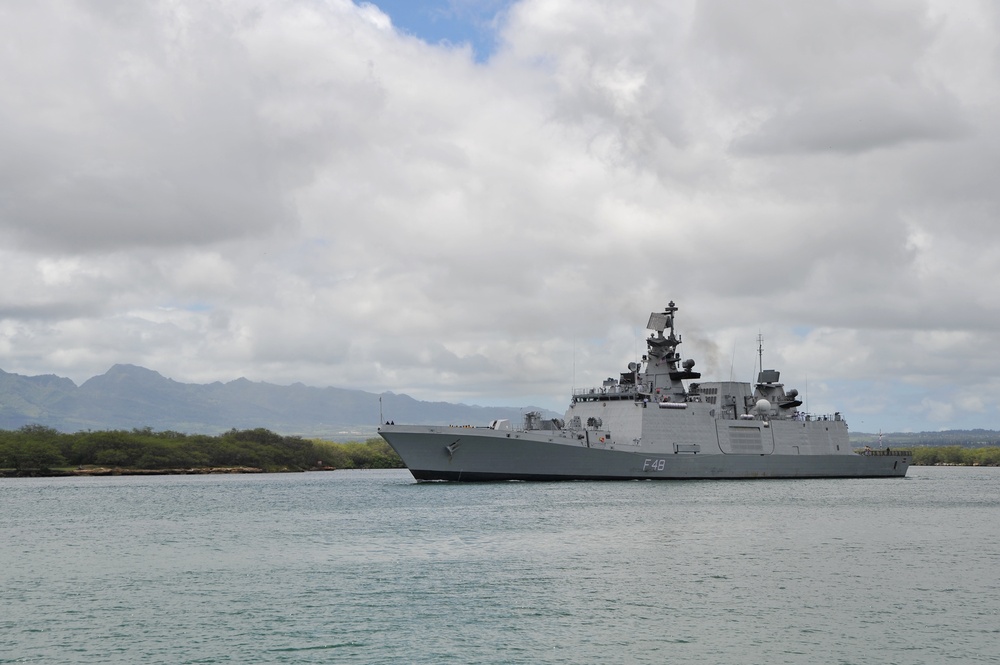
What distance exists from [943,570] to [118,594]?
22492mm

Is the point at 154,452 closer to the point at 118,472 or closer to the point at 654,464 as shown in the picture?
the point at 118,472

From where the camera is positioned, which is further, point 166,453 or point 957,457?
point 957,457

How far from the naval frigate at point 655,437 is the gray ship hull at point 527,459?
0.21ft

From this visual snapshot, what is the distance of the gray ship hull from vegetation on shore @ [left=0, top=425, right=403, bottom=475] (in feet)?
198

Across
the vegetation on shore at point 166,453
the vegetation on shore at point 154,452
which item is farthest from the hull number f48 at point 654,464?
the vegetation on shore at point 154,452

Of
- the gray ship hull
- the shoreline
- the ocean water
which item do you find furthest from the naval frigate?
the shoreline

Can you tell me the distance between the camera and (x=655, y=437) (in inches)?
2421

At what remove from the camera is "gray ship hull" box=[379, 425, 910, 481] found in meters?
55.3

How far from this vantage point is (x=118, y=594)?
2462cm

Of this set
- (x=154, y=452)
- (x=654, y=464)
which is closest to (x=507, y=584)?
(x=654, y=464)

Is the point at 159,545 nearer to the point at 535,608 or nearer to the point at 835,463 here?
the point at 535,608

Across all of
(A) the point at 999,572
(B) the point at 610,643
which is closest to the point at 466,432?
(A) the point at 999,572

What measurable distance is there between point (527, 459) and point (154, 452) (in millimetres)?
67465

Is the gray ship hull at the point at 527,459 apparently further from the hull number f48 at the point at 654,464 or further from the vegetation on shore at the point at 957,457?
the vegetation on shore at the point at 957,457
